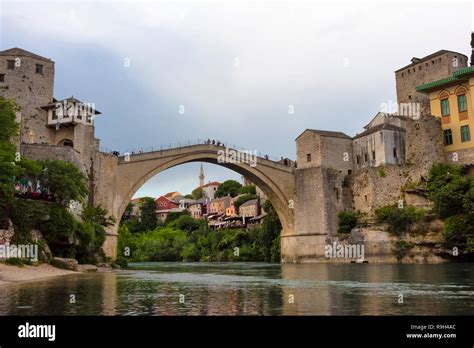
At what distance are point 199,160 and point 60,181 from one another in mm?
20377

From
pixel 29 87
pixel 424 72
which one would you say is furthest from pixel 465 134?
pixel 29 87

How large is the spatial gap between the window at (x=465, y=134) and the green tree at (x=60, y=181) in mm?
29045

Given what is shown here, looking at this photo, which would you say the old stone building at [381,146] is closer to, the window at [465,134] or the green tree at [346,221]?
the green tree at [346,221]

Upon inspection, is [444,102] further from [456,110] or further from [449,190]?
[449,190]

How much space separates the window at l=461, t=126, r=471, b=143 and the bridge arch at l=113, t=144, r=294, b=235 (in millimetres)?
16040

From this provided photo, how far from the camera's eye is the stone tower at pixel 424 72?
4947cm

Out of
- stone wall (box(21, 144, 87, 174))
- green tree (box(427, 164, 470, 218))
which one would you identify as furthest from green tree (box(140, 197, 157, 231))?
green tree (box(427, 164, 470, 218))

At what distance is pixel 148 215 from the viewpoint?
315 ft

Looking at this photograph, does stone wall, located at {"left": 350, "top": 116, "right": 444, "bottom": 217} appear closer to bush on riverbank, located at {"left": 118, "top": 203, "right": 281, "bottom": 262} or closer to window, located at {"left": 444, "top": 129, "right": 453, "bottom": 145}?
window, located at {"left": 444, "top": 129, "right": 453, "bottom": 145}

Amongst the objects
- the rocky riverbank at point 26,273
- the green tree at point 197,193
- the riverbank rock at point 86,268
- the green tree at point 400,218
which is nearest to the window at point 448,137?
the green tree at point 400,218

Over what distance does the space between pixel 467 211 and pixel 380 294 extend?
80.9ft

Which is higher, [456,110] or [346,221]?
[456,110]
